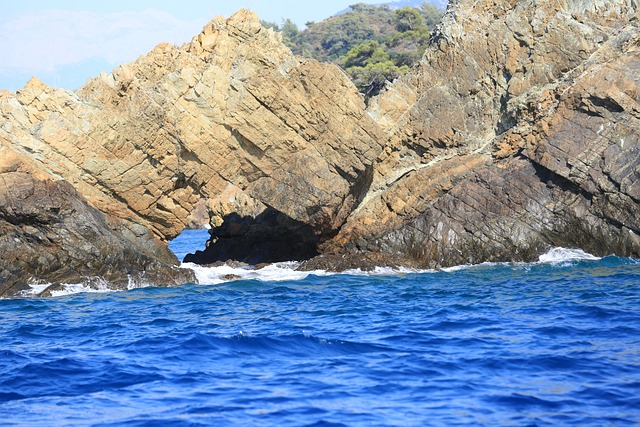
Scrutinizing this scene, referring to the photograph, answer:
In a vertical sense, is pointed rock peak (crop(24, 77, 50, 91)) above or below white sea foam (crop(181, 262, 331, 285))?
above

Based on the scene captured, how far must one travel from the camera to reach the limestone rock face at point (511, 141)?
2405 cm

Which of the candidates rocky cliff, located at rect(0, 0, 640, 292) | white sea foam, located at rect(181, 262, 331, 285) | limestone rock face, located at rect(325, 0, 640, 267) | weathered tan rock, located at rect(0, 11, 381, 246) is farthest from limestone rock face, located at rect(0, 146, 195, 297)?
limestone rock face, located at rect(325, 0, 640, 267)

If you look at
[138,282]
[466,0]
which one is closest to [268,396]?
[138,282]

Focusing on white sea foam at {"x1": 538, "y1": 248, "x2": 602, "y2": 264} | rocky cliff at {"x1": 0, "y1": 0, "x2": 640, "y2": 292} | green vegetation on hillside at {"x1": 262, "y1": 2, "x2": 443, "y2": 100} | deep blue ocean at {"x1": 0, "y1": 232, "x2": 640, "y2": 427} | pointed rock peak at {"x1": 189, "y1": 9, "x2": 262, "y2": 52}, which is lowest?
deep blue ocean at {"x1": 0, "y1": 232, "x2": 640, "y2": 427}

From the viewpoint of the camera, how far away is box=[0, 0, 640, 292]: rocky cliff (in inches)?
930

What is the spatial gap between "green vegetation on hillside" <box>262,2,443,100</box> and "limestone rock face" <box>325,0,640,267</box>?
2115 centimetres

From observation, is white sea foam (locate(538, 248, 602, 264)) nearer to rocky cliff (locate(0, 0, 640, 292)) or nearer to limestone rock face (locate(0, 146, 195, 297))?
rocky cliff (locate(0, 0, 640, 292))

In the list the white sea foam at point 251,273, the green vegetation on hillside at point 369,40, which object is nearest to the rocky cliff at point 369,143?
the white sea foam at point 251,273

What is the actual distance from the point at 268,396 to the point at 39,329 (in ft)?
23.1

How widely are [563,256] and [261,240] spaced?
425 inches

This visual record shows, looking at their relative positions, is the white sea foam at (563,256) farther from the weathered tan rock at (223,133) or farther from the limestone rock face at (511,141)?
the weathered tan rock at (223,133)

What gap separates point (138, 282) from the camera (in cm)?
2255

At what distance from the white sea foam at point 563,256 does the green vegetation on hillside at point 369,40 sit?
86.0 ft

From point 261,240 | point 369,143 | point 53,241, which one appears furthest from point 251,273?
point 53,241
